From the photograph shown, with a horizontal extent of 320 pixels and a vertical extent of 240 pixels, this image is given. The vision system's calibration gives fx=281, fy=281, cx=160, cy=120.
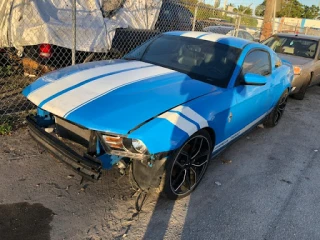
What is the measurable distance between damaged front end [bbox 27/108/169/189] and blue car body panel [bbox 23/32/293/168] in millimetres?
68

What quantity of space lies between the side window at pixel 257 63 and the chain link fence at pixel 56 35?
7.65 ft

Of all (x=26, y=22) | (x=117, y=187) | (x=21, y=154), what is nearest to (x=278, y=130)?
(x=117, y=187)

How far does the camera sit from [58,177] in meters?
3.03

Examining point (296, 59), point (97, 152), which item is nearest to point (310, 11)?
point (296, 59)

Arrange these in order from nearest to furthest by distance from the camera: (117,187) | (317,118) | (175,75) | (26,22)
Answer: (117,187) → (175,75) → (26,22) → (317,118)

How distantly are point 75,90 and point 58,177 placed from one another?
1019 millimetres

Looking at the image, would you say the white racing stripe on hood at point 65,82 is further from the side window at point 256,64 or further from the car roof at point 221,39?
the side window at point 256,64

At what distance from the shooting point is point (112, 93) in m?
2.61

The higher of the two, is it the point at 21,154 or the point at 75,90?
the point at 75,90

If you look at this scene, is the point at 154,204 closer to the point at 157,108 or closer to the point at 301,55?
the point at 157,108

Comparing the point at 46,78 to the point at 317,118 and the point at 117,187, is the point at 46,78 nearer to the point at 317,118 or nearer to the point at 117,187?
the point at 117,187

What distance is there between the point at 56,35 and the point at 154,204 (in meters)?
3.59

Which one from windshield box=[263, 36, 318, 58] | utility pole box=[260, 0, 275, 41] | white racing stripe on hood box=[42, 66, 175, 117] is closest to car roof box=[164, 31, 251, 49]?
white racing stripe on hood box=[42, 66, 175, 117]

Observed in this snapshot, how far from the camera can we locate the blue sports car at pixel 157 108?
2307 millimetres
